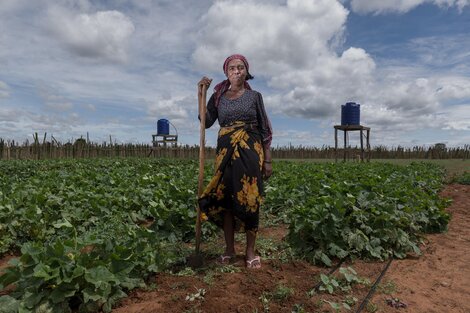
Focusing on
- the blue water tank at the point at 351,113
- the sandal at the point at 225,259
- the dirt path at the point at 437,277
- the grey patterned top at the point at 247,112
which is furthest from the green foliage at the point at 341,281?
the blue water tank at the point at 351,113

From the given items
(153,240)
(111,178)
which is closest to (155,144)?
(111,178)

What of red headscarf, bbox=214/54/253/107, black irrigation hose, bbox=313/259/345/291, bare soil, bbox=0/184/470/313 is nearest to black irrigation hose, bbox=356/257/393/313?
bare soil, bbox=0/184/470/313

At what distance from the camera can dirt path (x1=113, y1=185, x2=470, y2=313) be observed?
9.13 ft

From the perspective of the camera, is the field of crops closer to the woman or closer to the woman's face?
the woman

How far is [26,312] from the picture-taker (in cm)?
258

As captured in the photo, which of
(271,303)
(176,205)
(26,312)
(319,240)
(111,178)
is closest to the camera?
(26,312)

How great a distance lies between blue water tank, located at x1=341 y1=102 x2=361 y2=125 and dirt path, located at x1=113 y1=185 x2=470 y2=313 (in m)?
15.9

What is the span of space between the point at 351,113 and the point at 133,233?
17473 millimetres

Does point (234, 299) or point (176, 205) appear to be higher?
point (176, 205)

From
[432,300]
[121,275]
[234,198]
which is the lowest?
[432,300]

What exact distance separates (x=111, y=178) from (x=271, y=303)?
623cm

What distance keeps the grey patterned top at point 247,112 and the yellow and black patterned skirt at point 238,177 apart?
6 cm

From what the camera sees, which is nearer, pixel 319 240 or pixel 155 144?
pixel 319 240

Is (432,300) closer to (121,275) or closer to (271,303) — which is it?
(271,303)
